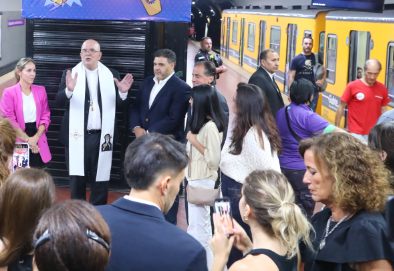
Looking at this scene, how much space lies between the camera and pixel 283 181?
9.29 ft

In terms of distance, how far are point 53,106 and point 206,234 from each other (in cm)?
310

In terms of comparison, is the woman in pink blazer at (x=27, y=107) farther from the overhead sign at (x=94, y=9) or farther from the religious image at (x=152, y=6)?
the religious image at (x=152, y=6)

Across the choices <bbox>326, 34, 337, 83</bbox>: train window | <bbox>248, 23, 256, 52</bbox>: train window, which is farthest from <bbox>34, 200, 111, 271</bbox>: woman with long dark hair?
<bbox>248, 23, 256, 52</bbox>: train window

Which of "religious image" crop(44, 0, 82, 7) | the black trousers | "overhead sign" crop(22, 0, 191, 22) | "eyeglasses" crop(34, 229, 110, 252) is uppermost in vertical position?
"religious image" crop(44, 0, 82, 7)

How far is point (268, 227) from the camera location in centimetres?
269

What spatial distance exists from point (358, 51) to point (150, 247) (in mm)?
9361

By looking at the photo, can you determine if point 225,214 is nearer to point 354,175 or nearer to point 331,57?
point 354,175

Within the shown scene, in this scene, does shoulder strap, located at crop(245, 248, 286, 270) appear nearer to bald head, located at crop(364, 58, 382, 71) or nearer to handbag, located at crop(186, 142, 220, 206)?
handbag, located at crop(186, 142, 220, 206)

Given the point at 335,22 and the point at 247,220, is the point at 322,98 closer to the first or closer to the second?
the point at 335,22

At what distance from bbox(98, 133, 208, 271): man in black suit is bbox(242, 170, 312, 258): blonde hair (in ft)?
1.08

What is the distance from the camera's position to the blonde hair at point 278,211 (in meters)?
2.65

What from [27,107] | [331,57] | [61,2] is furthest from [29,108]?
[331,57]

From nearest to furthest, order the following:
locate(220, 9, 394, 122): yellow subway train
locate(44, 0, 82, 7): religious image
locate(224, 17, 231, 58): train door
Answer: locate(44, 0, 82, 7): religious image → locate(220, 9, 394, 122): yellow subway train → locate(224, 17, 231, 58): train door

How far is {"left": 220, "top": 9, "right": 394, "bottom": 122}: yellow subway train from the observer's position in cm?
966
